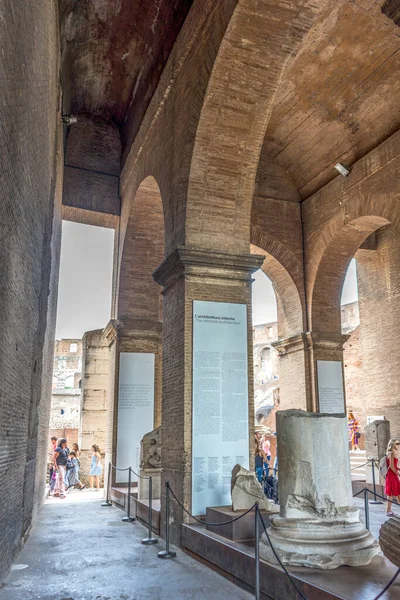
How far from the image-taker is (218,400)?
23.1 ft

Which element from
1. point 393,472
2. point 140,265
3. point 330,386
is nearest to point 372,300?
point 330,386

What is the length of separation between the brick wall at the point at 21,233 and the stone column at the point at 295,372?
6358 millimetres

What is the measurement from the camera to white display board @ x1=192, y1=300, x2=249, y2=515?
678 cm

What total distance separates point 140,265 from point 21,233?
6.64 m

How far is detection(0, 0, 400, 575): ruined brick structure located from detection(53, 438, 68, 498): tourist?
1.16m

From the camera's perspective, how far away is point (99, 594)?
15.7ft

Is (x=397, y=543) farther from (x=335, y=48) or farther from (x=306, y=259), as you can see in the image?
(x=306, y=259)

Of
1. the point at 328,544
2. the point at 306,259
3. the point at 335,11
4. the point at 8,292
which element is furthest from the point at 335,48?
the point at 328,544

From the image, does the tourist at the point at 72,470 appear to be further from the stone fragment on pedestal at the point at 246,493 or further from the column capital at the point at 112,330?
the stone fragment on pedestal at the point at 246,493

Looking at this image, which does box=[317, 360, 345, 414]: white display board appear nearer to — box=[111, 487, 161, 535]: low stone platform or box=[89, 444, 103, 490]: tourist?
box=[111, 487, 161, 535]: low stone platform

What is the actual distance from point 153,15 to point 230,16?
11.9 ft

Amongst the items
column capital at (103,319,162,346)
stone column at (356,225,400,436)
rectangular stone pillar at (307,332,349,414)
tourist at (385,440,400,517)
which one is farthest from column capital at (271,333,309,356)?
tourist at (385,440,400,517)

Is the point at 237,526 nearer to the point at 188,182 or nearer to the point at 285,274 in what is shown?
the point at 188,182

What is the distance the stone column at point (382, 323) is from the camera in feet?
42.4
